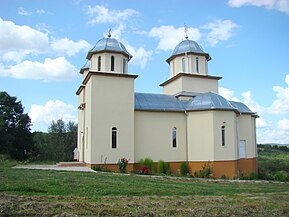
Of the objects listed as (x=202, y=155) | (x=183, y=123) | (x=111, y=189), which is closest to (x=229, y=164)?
(x=202, y=155)

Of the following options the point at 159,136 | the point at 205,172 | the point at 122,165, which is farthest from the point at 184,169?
the point at 122,165

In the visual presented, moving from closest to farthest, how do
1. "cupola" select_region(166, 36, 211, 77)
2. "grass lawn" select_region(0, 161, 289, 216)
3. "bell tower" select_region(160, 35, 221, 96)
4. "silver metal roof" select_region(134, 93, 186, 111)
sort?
"grass lawn" select_region(0, 161, 289, 216) → "silver metal roof" select_region(134, 93, 186, 111) → "bell tower" select_region(160, 35, 221, 96) → "cupola" select_region(166, 36, 211, 77)

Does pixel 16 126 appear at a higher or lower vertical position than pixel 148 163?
higher

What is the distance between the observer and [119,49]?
21625mm

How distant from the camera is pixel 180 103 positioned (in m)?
23.2

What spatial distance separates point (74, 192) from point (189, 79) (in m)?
17.2

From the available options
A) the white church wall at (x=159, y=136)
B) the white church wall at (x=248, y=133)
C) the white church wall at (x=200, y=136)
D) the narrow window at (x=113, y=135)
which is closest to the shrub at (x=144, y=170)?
the white church wall at (x=159, y=136)

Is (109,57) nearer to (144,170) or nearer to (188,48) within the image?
(188,48)

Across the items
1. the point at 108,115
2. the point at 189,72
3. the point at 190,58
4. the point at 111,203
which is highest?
the point at 190,58

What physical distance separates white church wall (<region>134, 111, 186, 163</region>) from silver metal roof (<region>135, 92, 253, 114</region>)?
18.0 inches

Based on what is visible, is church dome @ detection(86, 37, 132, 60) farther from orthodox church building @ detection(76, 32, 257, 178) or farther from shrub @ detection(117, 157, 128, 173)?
shrub @ detection(117, 157, 128, 173)

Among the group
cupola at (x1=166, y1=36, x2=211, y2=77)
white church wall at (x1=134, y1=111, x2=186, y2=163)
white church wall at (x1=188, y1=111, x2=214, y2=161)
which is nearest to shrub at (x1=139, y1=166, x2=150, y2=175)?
white church wall at (x1=134, y1=111, x2=186, y2=163)

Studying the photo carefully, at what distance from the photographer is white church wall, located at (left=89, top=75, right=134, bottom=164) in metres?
19.4

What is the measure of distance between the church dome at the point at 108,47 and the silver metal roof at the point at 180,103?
365 centimetres
